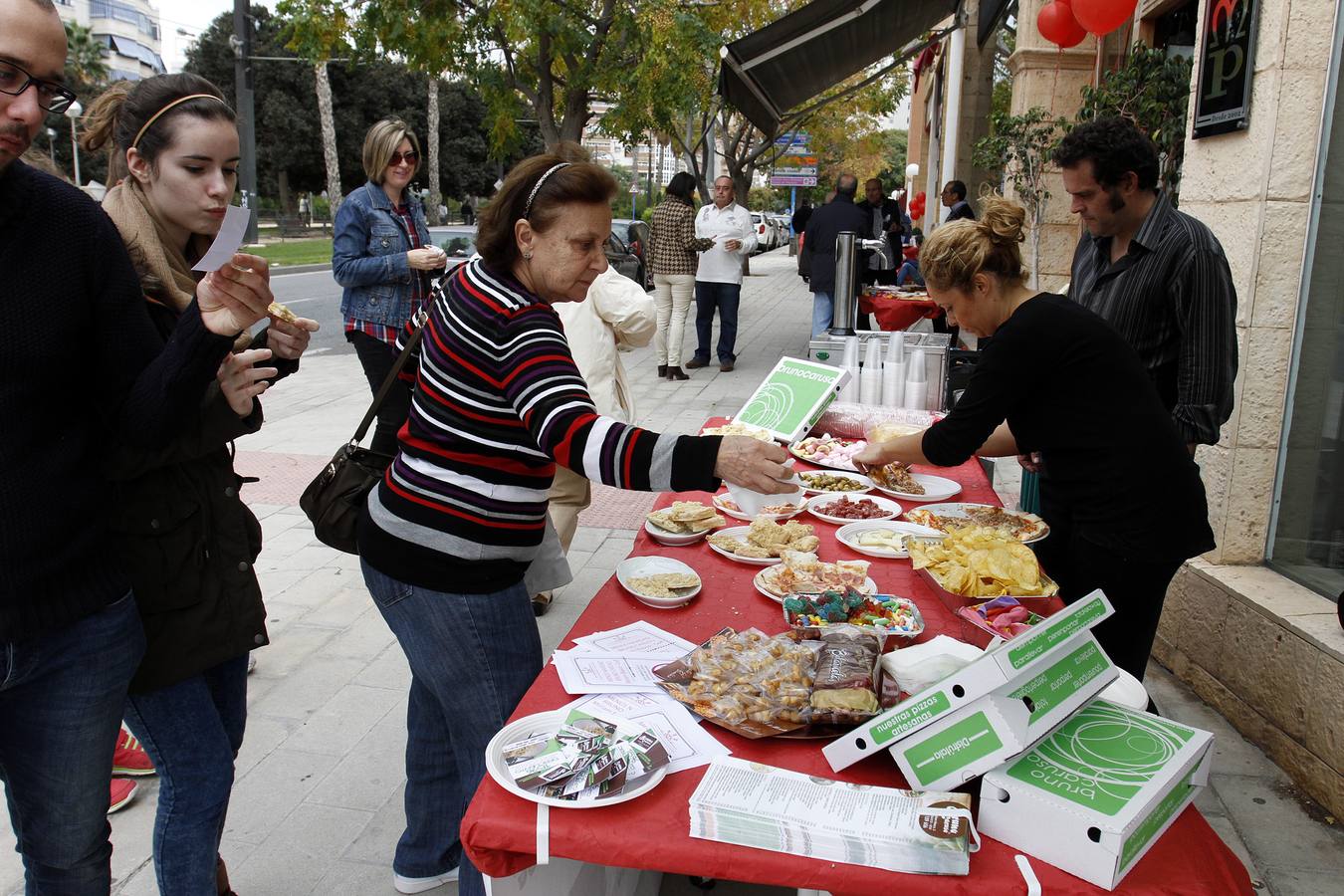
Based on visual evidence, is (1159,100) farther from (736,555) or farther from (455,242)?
(455,242)

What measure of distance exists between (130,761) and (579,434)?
2.46 metres

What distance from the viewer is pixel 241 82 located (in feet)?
52.2

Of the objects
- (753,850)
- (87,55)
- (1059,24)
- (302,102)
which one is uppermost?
(87,55)

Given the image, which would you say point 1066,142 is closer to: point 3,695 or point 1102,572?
point 1102,572

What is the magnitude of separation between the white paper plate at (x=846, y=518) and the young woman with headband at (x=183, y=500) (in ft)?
5.73

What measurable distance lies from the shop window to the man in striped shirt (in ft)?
2.41

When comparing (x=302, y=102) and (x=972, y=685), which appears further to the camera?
(x=302, y=102)

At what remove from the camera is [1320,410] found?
11.5ft

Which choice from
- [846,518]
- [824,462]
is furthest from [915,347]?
[846,518]

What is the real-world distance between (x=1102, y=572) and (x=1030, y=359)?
632 mm

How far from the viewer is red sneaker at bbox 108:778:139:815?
3031 mm

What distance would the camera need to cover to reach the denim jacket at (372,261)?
185 inches

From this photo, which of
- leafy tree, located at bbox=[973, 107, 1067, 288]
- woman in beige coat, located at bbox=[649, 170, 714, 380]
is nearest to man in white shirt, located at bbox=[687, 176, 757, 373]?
woman in beige coat, located at bbox=[649, 170, 714, 380]

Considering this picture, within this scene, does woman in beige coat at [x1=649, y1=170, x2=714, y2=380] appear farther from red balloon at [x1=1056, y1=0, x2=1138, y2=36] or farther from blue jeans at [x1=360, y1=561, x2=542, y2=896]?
blue jeans at [x1=360, y1=561, x2=542, y2=896]
